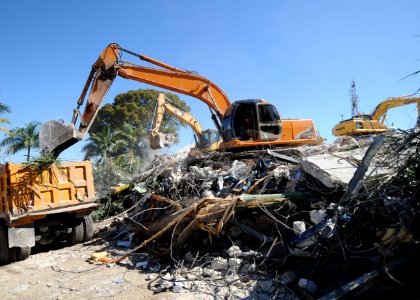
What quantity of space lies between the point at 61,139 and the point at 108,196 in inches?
117

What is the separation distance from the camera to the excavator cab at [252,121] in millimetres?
9836

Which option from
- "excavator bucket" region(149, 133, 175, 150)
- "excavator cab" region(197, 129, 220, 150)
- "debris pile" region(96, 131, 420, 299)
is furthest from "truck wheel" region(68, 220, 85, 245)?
"excavator cab" region(197, 129, 220, 150)

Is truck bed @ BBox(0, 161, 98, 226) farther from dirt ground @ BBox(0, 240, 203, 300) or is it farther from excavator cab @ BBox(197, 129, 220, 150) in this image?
excavator cab @ BBox(197, 129, 220, 150)

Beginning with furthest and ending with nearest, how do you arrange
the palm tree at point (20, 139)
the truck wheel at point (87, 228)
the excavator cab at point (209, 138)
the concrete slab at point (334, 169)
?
the palm tree at point (20, 139), the excavator cab at point (209, 138), the truck wheel at point (87, 228), the concrete slab at point (334, 169)

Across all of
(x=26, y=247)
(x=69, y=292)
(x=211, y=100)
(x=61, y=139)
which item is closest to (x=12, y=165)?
(x=61, y=139)

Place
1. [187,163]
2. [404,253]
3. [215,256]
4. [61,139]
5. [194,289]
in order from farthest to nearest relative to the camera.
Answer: [187,163], [61,139], [215,256], [194,289], [404,253]

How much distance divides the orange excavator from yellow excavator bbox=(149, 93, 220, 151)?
1.23 meters

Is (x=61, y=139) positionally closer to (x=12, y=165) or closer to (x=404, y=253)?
(x=12, y=165)

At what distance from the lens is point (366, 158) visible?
4.32 metres

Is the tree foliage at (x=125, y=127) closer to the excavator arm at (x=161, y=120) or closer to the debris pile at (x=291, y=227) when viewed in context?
the excavator arm at (x=161, y=120)

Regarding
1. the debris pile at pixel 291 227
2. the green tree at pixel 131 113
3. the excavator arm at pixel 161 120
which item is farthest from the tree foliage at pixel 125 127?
the debris pile at pixel 291 227

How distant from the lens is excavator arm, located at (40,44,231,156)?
765cm

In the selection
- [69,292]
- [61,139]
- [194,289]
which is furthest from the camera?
[61,139]

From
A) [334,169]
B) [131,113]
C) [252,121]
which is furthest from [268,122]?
[131,113]
